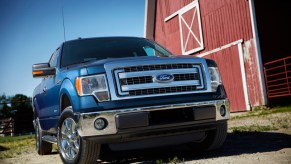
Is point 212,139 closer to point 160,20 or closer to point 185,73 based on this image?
point 185,73

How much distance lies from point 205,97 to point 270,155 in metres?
0.96

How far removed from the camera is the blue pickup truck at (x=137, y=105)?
3.58 m

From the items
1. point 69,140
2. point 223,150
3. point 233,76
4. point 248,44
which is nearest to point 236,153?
point 223,150

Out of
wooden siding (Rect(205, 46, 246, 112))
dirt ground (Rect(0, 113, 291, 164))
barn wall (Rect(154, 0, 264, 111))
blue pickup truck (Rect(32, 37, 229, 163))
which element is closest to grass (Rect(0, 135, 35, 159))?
dirt ground (Rect(0, 113, 291, 164))

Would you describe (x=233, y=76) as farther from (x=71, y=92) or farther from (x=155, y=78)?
(x=71, y=92)

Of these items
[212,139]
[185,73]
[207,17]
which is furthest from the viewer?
[207,17]

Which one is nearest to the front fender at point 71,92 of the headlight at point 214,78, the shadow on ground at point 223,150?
the shadow on ground at point 223,150

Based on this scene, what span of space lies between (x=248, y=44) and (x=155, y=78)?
9201 mm

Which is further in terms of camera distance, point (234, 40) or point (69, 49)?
point (234, 40)

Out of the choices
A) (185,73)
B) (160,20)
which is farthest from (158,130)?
(160,20)

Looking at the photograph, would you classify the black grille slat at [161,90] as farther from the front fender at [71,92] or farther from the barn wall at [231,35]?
the barn wall at [231,35]

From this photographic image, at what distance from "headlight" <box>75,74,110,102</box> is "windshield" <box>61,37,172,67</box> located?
43.0 inches

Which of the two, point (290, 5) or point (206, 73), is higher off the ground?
point (290, 5)

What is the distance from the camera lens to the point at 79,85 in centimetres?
372
